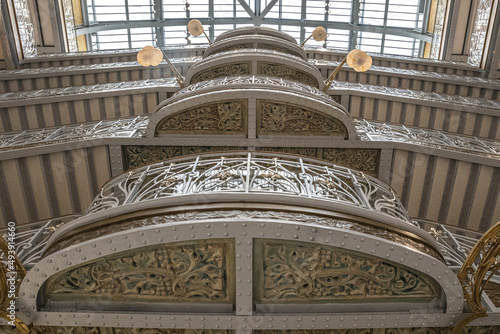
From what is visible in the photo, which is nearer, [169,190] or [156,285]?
[156,285]

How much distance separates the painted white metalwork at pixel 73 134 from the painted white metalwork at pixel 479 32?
34.6 ft

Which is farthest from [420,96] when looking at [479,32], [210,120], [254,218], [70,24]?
[70,24]

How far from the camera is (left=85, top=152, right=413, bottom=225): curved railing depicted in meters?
3.02

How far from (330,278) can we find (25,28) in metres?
12.8

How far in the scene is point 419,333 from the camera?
9.39 feet

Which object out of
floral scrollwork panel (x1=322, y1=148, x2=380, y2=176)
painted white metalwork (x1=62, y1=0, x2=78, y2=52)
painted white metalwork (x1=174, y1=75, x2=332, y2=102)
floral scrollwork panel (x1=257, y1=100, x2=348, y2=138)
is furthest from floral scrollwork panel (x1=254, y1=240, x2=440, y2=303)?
painted white metalwork (x1=62, y1=0, x2=78, y2=52)

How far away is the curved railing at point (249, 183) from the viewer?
119 inches

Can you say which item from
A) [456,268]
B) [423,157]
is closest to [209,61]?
[423,157]

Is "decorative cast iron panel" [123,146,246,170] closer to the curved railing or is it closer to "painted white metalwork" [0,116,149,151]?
"painted white metalwork" [0,116,149,151]

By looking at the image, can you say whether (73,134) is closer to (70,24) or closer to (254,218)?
(254,218)

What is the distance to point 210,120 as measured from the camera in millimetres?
5523

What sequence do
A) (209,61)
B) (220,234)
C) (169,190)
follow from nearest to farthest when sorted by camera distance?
(220,234), (169,190), (209,61)

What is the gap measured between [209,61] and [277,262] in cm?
540

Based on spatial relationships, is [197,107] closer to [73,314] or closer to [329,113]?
[329,113]
